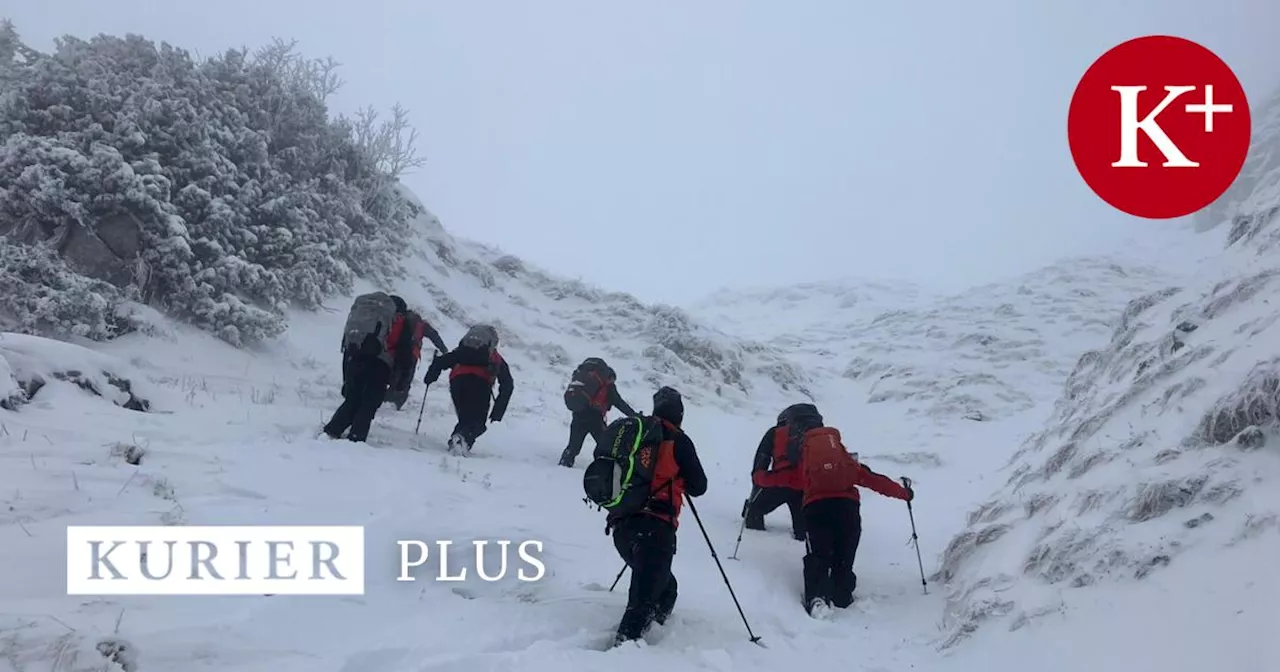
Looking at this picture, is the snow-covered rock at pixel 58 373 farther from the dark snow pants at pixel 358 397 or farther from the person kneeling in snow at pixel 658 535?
the person kneeling in snow at pixel 658 535

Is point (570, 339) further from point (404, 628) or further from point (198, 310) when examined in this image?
point (404, 628)

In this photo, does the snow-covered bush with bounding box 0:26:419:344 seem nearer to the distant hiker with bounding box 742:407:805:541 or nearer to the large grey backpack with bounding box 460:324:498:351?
the large grey backpack with bounding box 460:324:498:351

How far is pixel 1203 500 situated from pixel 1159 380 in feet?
9.96

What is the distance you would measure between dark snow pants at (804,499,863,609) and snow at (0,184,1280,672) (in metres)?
0.26

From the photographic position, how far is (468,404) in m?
10.7

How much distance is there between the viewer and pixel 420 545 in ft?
21.3

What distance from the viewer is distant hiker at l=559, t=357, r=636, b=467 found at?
11797 millimetres

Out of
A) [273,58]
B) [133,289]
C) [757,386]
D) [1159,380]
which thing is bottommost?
[757,386]

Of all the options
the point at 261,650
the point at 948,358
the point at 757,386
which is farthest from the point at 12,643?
the point at 948,358

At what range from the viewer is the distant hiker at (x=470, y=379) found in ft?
34.9

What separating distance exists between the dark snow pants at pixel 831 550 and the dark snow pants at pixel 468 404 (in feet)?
16.0

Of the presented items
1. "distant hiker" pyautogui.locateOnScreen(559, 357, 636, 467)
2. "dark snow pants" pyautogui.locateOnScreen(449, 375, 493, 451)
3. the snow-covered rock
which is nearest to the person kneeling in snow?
"dark snow pants" pyautogui.locateOnScreen(449, 375, 493, 451)

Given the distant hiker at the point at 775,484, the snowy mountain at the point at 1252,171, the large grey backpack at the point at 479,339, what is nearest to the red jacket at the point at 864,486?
the distant hiker at the point at 775,484

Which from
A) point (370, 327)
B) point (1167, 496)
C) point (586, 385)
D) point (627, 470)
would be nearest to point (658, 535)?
point (627, 470)
